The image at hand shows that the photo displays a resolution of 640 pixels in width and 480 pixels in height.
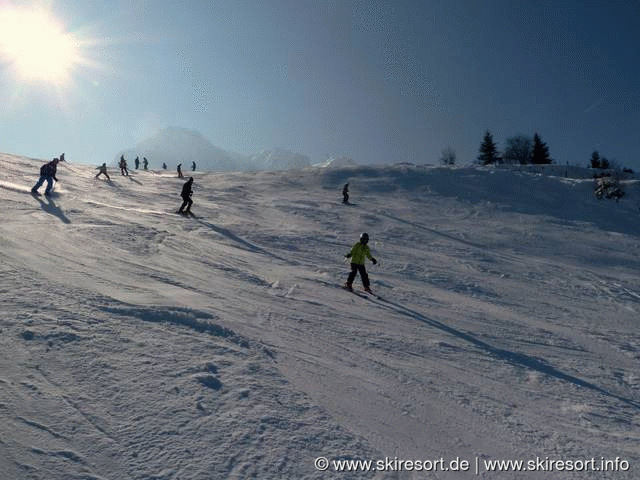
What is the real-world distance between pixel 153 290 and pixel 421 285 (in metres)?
7.57

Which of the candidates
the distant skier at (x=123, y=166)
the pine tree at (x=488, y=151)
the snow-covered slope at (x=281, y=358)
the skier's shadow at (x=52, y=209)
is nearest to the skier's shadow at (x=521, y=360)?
the snow-covered slope at (x=281, y=358)

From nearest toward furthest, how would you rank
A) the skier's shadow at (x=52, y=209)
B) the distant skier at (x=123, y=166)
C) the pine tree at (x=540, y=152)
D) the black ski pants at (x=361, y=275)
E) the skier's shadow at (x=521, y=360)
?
the skier's shadow at (x=521, y=360)
the black ski pants at (x=361, y=275)
the skier's shadow at (x=52, y=209)
the distant skier at (x=123, y=166)
the pine tree at (x=540, y=152)

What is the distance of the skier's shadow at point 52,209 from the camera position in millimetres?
14075

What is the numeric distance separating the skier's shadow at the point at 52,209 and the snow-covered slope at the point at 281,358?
128mm

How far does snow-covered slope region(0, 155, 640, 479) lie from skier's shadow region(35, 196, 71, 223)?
0.42 feet

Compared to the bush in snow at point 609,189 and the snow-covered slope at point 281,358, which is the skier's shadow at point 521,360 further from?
the bush in snow at point 609,189

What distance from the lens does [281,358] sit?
6066 millimetres

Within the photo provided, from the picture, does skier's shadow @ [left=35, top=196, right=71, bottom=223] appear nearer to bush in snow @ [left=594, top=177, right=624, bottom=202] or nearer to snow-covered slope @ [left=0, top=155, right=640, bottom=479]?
snow-covered slope @ [left=0, top=155, right=640, bottom=479]

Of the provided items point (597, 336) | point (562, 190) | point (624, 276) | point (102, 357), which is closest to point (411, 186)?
point (562, 190)

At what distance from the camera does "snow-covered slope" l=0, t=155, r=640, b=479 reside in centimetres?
412

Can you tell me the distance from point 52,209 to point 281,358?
12897 millimetres

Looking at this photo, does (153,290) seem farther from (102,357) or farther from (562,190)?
(562,190)

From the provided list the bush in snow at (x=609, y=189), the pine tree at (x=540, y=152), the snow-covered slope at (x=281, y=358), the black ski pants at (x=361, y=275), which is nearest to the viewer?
the snow-covered slope at (x=281, y=358)

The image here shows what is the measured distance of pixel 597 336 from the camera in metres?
9.43
